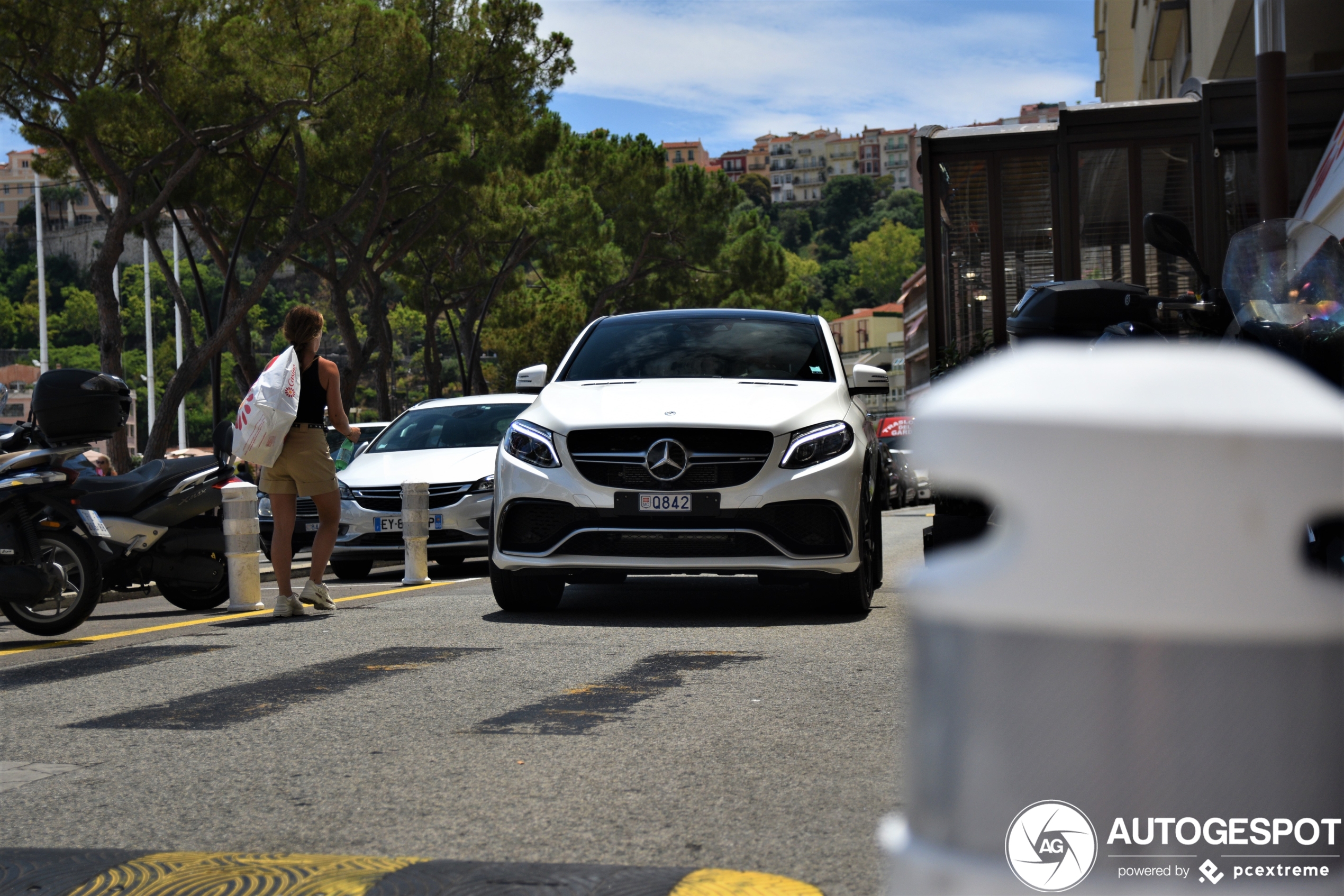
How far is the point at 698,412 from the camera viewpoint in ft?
25.1

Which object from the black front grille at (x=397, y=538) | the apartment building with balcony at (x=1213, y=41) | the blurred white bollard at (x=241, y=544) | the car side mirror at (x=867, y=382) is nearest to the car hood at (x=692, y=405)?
the car side mirror at (x=867, y=382)

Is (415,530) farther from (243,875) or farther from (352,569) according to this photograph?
(243,875)

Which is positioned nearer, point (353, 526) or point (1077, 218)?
point (1077, 218)

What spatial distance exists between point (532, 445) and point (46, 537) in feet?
8.15

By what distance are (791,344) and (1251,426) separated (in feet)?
26.3

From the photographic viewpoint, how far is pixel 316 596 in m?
8.66

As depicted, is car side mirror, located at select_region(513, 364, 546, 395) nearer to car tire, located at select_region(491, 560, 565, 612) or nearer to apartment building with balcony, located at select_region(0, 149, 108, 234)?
car tire, located at select_region(491, 560, 565, 612)

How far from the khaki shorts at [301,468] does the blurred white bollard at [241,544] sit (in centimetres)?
52

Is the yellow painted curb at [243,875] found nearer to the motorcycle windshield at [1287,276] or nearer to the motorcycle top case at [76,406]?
the motorcycle windshield at [1287,276]

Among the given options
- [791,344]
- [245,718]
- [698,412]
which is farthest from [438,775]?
[791,344]

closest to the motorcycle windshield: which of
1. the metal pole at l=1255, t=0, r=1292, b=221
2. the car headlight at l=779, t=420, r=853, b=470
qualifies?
the car headlight at l=779, t=420, r=853, b=470

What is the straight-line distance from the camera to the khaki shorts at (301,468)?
846cm

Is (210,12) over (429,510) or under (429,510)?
over

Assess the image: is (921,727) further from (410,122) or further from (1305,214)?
(410,122)
